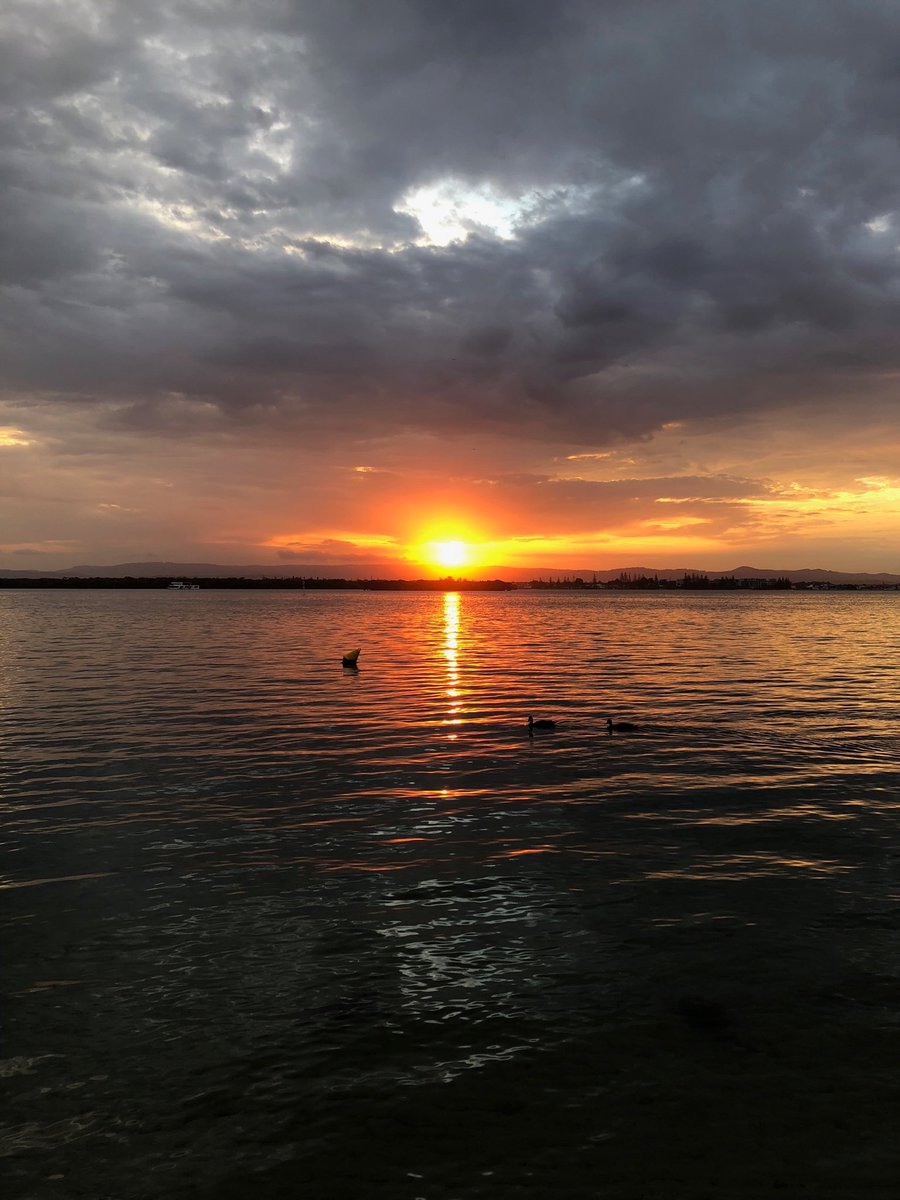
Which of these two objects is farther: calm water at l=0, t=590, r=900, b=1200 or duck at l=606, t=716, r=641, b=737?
duck at l=606, t=716, r=641, b=737

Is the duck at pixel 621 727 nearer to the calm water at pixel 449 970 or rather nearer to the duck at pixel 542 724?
the duck at pixel 542 724

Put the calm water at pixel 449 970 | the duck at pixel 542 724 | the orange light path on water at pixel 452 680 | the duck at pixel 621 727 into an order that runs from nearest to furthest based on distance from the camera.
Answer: the calm water at pixel 449 970 < the duck at pixel 621 727 < the duck at pixel 542 724 < the orange light path on water at pixel 452 680

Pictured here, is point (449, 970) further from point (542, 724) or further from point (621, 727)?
point (621, 727)

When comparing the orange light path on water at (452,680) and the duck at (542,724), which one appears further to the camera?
the orange light path on water at (452,680)

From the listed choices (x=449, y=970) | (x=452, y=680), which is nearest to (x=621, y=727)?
(x=452, y=680)

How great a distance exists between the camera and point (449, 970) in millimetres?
11625

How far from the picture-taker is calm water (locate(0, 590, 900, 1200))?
7980 mm

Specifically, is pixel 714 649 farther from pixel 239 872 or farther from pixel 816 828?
pixel 239 872

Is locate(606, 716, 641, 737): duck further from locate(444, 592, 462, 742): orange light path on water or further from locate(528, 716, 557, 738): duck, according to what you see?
locate(444, 592, 462, 742): orange light path on water

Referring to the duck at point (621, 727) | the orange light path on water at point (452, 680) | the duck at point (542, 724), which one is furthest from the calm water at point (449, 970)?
the orange light path on water at point (452, 680)

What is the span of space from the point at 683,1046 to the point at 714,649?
69.0m

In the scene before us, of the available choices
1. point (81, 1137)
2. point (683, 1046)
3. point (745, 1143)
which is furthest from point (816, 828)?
point (81, 1137)

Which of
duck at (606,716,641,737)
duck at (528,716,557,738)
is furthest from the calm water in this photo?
duck at (606,716,641,737)

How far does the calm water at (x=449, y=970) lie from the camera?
314 inches
